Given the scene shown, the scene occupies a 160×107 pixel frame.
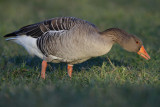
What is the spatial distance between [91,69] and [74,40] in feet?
3.33

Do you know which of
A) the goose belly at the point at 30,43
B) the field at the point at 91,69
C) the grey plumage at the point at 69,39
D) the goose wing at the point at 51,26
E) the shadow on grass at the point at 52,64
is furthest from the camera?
the shadow on grass at the point at 52,64

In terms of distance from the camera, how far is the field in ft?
11.5

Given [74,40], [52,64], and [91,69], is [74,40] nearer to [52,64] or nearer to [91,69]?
[91,69]

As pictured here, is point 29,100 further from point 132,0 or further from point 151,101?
point 132,0

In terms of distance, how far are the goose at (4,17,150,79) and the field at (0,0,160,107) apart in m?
0.47

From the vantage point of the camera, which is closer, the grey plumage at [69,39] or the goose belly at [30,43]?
the grey plumage at [69,39]

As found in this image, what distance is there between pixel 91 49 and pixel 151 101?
84.4 inches

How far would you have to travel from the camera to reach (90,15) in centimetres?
1382

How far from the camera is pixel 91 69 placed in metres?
6.04

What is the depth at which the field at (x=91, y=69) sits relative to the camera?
138 inches

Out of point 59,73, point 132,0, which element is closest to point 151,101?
point 59,73

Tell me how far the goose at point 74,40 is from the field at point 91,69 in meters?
0.47

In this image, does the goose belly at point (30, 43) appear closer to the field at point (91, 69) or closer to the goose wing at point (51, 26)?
the goose wing at point (51, 26)

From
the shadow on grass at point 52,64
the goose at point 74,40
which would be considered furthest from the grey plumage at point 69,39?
the shadow on grass at point 52,64
